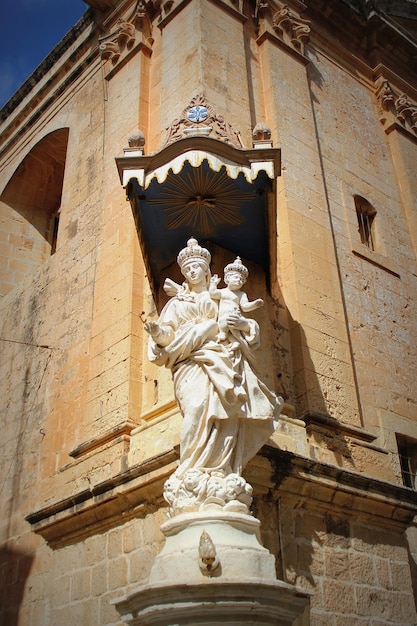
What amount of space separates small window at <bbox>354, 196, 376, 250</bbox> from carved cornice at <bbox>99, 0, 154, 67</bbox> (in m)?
3.85

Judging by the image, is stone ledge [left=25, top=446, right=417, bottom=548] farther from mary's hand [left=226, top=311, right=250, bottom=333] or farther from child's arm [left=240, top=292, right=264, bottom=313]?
child's arm [left=240, top=292, right=264, bottom=313]

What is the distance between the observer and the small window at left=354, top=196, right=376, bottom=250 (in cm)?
1009

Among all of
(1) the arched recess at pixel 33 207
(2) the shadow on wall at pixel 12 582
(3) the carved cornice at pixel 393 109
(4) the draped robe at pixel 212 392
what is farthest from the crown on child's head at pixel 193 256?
(3) the carved cornice at pixel 393 109

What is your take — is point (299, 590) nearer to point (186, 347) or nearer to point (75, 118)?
point (186, 347)

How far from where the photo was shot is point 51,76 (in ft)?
42.8

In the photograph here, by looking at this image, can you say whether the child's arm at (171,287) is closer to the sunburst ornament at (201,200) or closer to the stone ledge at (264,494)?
the sunburst ornament at (201,200)

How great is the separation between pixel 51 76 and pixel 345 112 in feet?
18.3

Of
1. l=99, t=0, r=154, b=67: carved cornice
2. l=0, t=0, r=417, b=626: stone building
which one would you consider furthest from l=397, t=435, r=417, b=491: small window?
l=99, t=0, r=154, b=67: carved cornice

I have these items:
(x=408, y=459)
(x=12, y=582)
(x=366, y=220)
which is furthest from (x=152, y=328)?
(x=366, y=220)

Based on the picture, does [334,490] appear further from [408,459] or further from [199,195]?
[199,195]

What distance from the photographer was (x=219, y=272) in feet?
23.3

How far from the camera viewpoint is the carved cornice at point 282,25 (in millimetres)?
10297

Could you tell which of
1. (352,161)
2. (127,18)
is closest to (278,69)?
(352,161)

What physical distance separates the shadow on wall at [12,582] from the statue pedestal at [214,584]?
3.18 metres
